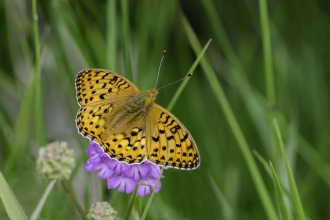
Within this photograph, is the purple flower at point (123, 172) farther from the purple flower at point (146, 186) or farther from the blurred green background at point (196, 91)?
the blurred green background at point (196, 91)

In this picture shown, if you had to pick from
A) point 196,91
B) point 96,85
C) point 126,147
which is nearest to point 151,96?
Answer: point 96,85

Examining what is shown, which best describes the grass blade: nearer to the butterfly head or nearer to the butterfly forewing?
the butterfly forewing

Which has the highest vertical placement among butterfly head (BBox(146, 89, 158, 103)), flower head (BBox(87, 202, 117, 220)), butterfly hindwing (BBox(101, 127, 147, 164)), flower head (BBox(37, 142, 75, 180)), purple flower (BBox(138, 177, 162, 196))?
butterfly head (BBox(146, 89, 158, 103))

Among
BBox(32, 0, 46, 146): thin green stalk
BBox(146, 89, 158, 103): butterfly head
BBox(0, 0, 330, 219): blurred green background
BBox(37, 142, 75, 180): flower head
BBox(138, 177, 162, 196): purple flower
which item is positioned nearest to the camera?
BBox(37, 142, 75, 180): flower head

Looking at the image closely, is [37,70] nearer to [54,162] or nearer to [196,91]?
[54,162]

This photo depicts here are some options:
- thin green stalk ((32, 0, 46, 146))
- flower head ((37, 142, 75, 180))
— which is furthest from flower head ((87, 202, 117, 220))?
thin green stalk ((32, 0, 46, 146))

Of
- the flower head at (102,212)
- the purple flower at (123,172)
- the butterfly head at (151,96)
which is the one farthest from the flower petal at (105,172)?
the butterfly head at (151,96)
